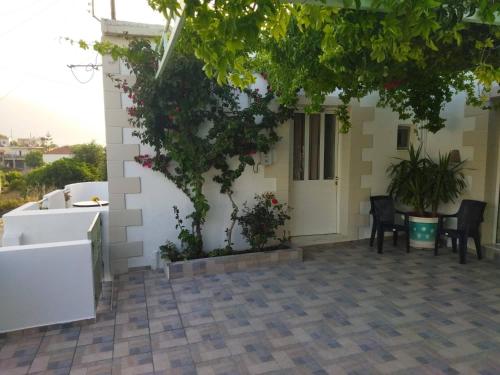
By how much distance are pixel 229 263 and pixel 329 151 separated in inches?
99.5

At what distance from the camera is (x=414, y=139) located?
5.83 m

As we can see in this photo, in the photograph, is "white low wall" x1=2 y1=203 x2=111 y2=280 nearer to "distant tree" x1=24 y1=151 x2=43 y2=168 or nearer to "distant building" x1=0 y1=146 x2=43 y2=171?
"distant tree" x1=24 y1=151 x2=43 y2=168

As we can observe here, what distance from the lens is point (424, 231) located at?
510 centimetres

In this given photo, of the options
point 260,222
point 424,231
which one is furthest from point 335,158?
point 260,222

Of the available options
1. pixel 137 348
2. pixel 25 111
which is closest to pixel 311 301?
pixel 137 348

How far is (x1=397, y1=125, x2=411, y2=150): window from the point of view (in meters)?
5.82

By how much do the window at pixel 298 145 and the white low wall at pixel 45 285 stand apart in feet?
10.9

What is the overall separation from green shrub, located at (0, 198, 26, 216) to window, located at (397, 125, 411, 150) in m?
9.73

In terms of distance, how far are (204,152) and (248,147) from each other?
63cm

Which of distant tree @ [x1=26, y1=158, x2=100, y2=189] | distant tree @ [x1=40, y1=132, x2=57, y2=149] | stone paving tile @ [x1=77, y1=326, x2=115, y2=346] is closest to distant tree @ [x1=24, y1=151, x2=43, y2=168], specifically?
distant tree @ [x1=26, y1=158, x2=100, y2=189]

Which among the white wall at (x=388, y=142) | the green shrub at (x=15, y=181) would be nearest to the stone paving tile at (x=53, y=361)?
the white wall at (x=388, y=142)

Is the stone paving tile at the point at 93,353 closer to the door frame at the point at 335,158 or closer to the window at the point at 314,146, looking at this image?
the door frame at the point at 335,158

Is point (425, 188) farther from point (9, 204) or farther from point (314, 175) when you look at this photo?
point (9, 204)

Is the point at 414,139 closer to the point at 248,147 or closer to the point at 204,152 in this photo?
the point at 248,147
